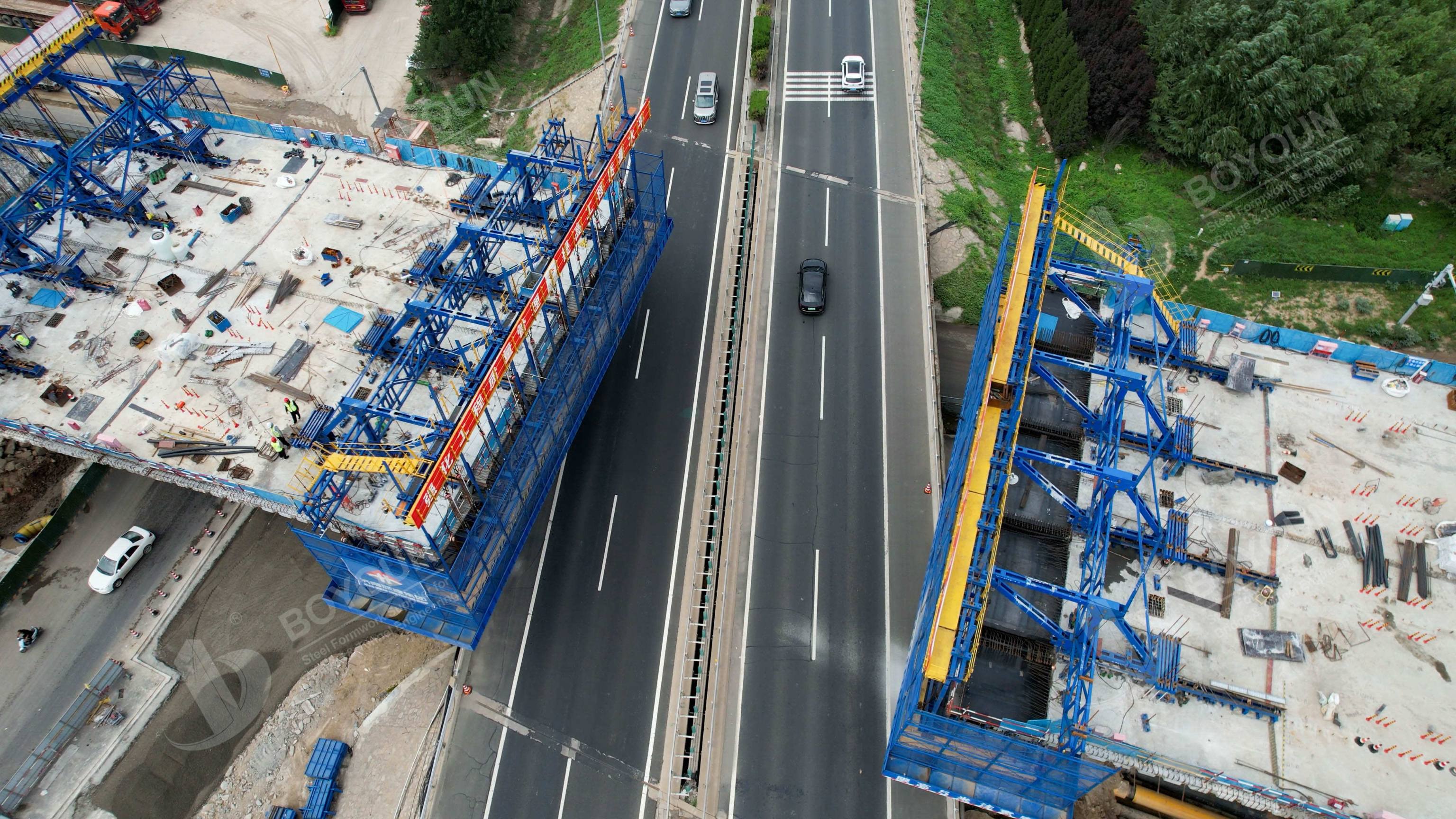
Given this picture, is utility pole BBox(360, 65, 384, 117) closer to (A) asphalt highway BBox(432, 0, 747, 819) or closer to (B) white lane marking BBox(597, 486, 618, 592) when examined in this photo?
(A) asphalt highway BBox(432, 0, 747, 819)

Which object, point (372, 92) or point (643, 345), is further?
point (372, 92)

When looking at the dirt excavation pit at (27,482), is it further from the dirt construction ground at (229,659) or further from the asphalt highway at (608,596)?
the asphalt highway at (608,596)

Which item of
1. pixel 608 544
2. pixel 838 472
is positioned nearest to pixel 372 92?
pixel 608 544

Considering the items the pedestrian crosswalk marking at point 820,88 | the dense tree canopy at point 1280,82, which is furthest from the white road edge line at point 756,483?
the dense tree canopy at point 1280,82

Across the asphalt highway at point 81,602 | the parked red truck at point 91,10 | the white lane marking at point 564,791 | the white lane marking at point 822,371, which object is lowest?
the white lane marking at point 564,791

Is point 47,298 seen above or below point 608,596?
above

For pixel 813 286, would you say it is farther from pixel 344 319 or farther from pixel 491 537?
pixel 344 319

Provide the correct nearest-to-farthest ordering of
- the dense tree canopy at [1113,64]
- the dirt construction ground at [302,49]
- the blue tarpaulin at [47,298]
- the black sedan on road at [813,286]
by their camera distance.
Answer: the blue tarpaulin at [47,298]
the black sedan on road at [813,286]
the dense tree canopy at [1113,64]
the dirt construction ground at [302,49]

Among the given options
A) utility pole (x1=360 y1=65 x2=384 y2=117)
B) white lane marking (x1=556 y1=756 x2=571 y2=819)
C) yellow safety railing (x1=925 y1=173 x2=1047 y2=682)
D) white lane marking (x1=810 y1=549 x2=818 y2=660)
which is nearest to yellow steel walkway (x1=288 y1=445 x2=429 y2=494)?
white lane marking (x1=556 y1=756 x2=571 y2=819)

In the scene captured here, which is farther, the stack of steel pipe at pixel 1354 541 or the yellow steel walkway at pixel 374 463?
the stack of steel pipe at pixel 1354 541
